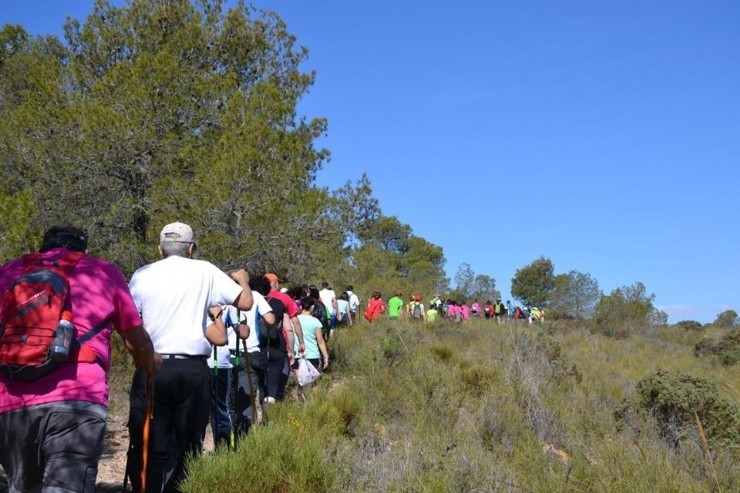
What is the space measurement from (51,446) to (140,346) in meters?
0.65

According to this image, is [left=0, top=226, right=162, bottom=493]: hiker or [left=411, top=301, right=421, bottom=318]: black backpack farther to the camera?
[left=411, top=301, right=421, bottom=318]: black backpack

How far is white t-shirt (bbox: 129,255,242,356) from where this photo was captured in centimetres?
516

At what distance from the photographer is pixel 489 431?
26.7 ft

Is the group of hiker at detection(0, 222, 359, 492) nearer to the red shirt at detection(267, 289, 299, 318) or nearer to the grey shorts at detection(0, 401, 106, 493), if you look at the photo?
the grey shorts at detection(0, 401, 106, 493)

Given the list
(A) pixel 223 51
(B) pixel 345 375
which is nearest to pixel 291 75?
(A) pixel 223 51

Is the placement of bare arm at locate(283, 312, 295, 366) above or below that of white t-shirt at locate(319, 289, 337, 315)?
below

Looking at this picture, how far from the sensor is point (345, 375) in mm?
14102

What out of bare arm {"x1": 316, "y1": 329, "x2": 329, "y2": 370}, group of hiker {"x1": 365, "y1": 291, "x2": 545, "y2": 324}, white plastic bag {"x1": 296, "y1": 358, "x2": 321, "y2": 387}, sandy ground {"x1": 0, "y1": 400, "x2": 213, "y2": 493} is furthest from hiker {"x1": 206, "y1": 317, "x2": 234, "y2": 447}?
group of hiker {"x1": 365, "y1": 291, "x2": 545, "y2": 324}

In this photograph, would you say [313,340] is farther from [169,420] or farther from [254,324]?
[169,420]

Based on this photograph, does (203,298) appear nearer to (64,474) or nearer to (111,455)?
(64,474)

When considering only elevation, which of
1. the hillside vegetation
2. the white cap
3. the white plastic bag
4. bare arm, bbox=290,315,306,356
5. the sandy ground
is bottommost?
the sandy ground

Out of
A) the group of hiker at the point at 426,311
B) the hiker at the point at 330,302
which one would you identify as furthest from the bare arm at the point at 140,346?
the hiker at the point at 330,302

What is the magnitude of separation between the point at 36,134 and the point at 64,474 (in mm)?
15099

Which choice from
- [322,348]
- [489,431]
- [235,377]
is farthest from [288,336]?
[489,431]
